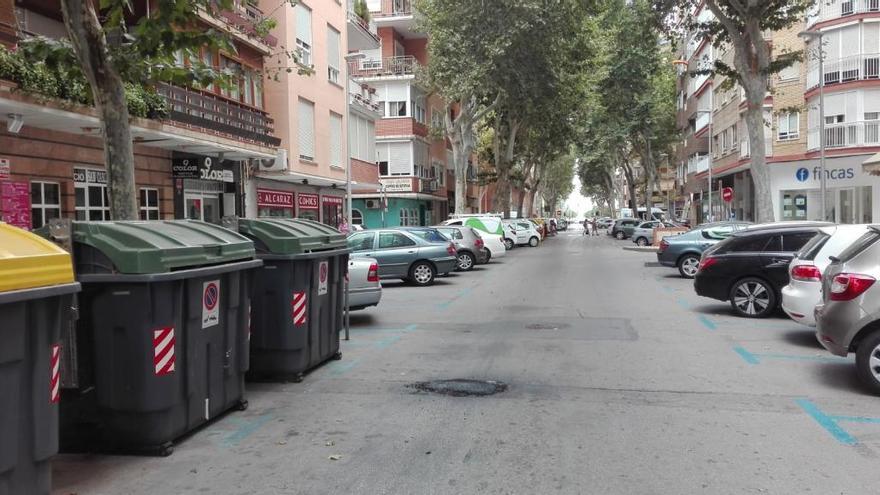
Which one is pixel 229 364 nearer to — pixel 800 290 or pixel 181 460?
pixel 181 460

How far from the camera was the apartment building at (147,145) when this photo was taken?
1351 cm

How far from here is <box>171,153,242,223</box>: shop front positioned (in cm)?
1956

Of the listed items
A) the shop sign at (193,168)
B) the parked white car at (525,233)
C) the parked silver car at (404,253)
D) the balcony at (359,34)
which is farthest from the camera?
the parked white car at (525,233)

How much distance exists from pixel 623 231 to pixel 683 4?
30995 mm

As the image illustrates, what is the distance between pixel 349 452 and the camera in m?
5.25

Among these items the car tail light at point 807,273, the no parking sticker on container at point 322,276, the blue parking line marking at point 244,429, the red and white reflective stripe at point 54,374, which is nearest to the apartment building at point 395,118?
the car tail light at point 807,273

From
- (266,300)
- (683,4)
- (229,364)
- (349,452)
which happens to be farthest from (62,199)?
(683,4)

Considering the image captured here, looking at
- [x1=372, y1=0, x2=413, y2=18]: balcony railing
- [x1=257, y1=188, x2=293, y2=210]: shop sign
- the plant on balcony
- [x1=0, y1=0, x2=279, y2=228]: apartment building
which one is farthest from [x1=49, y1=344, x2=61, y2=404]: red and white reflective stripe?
[x1=372, y1=0, x2=413, y2=18]: balcony railing

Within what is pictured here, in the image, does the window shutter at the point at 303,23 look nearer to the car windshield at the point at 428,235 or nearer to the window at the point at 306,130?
the window at the point at 306,130

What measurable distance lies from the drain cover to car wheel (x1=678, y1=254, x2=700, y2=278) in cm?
1364

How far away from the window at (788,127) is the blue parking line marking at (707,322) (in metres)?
25.1

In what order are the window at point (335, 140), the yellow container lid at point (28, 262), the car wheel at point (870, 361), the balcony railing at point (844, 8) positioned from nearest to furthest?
the yellow container lid at point (28, 262)
the car wheel at point (870, 361)
the window at point (335, 140)
the balcony railing at point (844, 8)

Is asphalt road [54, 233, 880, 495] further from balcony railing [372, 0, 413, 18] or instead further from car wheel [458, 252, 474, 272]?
balcony railing [372, 0, 413, 18]

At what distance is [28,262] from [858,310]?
22.7 feet
